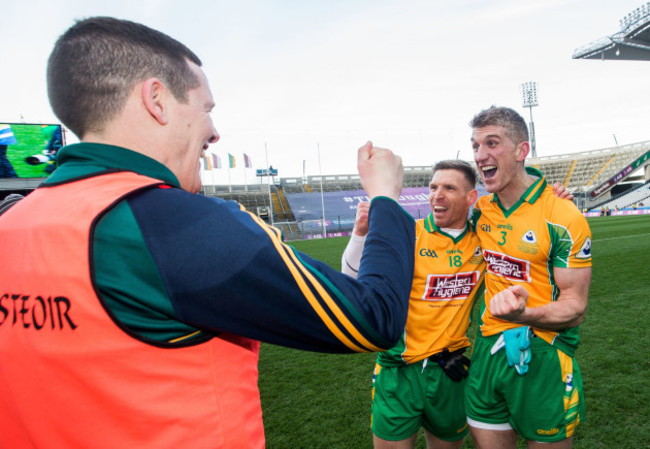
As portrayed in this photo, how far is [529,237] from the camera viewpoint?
8.73 ft

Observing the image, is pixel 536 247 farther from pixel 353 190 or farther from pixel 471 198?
pixel 353 190

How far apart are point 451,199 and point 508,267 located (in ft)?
2.23

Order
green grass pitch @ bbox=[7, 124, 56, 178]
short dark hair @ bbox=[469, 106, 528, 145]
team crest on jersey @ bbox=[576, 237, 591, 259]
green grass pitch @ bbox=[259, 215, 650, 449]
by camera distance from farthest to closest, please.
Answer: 1. green grass pitch @ bbox=[7, 124, 56, 178]
2. green grass pitch @ bbox=[259, 215, 650, 449]
3. short dark hair @ bbox=[469, 106, 528, 145]
4. team crest on jersey @ bbox=[576, 237, 591, 259]

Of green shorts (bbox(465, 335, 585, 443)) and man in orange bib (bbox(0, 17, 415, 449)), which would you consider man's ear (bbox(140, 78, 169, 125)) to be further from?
green shorts (bbox(465, 335, 585, 443))

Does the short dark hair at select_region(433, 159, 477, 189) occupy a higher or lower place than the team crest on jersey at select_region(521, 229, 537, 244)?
higher

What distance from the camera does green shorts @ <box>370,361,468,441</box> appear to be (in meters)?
2.76

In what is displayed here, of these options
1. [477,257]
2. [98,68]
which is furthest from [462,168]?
[98,68]

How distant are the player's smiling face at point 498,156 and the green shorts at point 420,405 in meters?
1.35

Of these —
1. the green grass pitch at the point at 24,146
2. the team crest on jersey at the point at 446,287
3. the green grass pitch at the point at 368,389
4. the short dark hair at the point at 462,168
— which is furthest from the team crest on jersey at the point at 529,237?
the green grass pitch at the point at 24,146

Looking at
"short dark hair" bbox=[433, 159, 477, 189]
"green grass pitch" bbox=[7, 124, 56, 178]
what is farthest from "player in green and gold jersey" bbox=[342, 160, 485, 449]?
"green grass pitch" bbox=[7, 124, 56, 178]

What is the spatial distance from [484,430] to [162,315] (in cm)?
250

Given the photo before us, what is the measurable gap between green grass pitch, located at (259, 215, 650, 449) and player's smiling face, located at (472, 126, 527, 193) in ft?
7.80

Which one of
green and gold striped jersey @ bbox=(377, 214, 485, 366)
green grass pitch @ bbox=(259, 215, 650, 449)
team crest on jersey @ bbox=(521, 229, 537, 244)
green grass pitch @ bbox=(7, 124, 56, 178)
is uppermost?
green grass pitch @ bbox=(7, 124, 56, 178)

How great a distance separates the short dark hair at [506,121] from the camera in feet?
9.46
